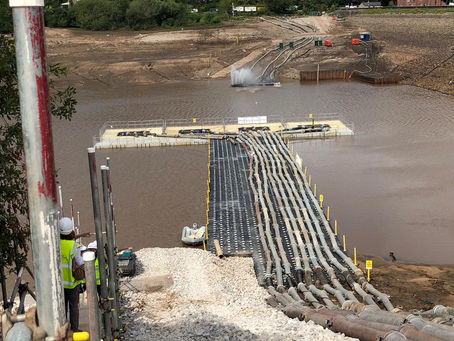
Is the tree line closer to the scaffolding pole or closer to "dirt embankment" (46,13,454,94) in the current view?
"dirt embankment" (46,13,454,94)

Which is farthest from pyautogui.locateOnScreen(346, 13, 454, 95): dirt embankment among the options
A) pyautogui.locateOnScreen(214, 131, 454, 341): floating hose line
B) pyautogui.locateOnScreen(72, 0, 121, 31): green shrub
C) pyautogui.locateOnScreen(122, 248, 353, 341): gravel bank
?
pyautogui.locateOnScreen(122, 248, 353, 341): gravel bank

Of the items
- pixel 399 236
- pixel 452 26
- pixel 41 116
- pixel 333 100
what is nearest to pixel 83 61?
pixel 333 100

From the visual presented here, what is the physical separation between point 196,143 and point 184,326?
1001 inches

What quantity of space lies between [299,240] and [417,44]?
184ft

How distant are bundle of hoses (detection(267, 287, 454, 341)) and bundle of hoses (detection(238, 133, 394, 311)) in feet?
5.28

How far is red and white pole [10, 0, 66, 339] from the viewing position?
357cm

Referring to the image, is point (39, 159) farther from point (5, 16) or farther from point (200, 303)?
point (200, 303)

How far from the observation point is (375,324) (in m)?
9.05

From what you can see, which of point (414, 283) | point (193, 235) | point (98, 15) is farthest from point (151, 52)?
point (414, 283)

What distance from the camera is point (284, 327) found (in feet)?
32.6

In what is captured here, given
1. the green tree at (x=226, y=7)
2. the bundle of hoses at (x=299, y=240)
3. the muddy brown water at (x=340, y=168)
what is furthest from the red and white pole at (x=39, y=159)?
the green tree at (x=226, y=7)

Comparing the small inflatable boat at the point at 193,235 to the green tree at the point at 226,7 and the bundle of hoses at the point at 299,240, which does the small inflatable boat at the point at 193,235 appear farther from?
the green tree at the point at 226,7

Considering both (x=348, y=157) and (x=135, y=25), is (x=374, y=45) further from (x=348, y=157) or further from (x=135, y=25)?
(x=348, y=157)

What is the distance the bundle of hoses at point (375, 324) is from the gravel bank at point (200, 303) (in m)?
0.39
